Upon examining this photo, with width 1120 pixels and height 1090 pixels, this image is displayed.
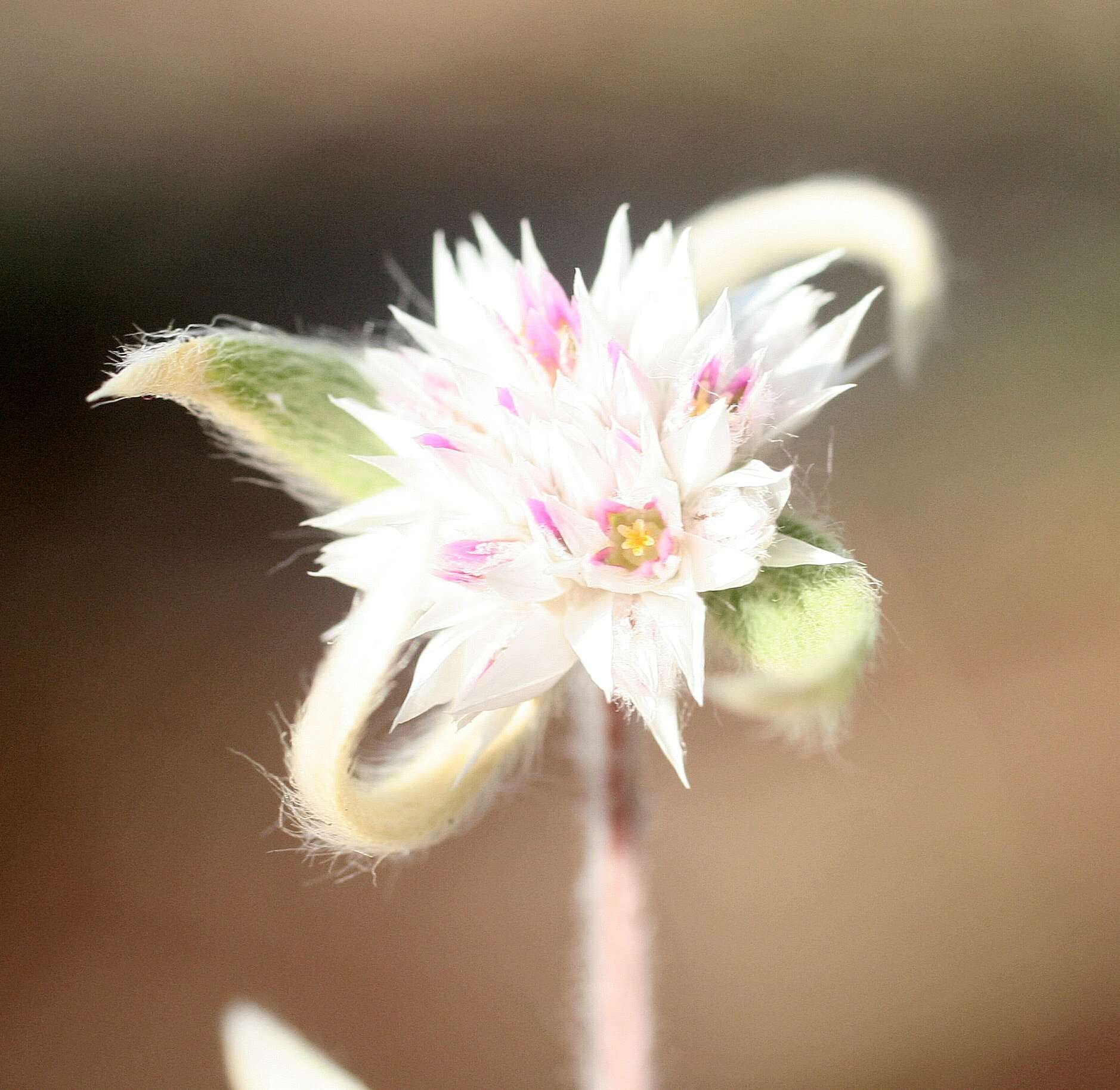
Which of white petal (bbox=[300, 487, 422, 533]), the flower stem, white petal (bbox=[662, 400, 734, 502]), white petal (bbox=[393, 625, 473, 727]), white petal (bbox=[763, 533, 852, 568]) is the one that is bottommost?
the flower stem

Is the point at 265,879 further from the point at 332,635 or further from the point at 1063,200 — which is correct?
the point at 1063,200

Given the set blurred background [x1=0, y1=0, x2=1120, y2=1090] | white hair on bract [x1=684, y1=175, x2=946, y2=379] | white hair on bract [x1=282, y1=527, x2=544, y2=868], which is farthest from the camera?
blurred background [x1=0, y1=0, x2=1120, y2=1090]

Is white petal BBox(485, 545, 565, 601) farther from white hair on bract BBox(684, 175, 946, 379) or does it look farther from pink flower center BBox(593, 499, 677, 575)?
white hair on bract BBox(684, 175, 946, 379)

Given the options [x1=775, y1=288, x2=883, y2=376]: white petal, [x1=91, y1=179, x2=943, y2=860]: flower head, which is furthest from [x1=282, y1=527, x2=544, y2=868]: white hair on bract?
[x1=775, y1=288, x2=883, y2=376]: white petal

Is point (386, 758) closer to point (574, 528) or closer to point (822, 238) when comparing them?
point (574, 528)

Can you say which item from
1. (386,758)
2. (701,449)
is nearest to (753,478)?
(701,449)

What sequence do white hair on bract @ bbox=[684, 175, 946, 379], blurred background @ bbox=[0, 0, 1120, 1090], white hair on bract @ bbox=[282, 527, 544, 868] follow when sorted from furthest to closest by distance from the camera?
blurred background @ bbox=[0, 0, 1120, 1090]
white hair on bract @ bbox=[684, 175, 946, 379]
white hair on bract @ bbox=[282, 527, 544, 868]

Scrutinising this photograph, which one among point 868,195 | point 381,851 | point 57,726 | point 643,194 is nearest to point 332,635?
point 381,851
